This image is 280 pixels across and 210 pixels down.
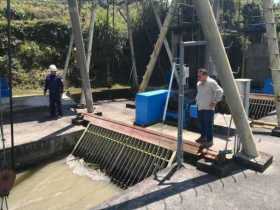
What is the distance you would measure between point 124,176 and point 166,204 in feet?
8.58

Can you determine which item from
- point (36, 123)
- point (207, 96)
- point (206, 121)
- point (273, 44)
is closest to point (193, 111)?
point (206, 121)

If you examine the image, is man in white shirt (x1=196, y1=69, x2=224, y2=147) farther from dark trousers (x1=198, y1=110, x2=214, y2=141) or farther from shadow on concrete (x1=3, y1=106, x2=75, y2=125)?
shadow on concrete (x1=3, y1=106, x2=75, y2=125)

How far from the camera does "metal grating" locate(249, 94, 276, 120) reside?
11680mm

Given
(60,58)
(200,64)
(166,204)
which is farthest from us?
(60,58)

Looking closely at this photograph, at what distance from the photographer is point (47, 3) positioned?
68.7 feet

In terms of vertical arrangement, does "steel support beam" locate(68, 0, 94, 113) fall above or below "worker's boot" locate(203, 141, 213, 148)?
above

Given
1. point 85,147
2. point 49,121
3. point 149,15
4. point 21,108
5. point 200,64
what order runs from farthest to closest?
1. point 149,15
2. point 200,64
3. point 21,108
4. point 49,121
5. point 85,147

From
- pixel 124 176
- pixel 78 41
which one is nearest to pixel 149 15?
pixel 78 41

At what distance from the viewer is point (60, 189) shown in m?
6.88

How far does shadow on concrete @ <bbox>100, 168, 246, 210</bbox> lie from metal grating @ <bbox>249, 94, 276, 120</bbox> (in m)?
6.29

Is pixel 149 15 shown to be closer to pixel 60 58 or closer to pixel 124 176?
pixel 60 58

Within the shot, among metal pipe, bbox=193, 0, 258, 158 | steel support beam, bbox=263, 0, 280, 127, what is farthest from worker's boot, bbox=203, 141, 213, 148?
steel support beam, bbox=263, 0, 280, 127

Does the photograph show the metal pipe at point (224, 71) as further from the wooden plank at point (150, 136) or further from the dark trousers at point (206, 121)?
the dark trousers at point (206, 121)

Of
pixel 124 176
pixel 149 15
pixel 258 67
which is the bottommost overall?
pixel 124 176
